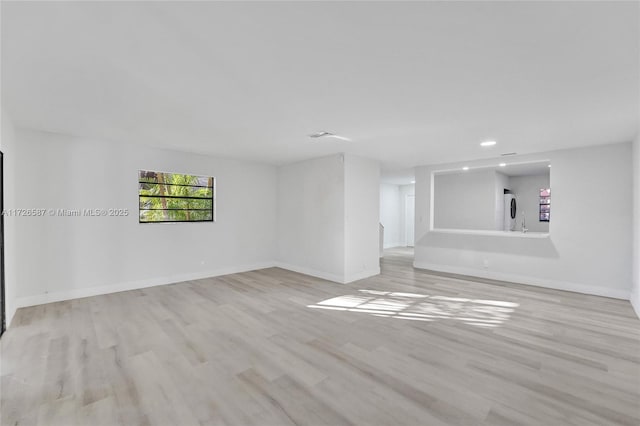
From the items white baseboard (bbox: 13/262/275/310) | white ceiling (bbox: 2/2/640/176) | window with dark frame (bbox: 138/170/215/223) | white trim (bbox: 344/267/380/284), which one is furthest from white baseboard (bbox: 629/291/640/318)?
window with dark frame (bbox: 138/170/215/223)

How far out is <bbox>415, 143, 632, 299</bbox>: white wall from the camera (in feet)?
14.9

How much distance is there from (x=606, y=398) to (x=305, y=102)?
3.46 meters

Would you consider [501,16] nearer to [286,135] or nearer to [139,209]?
[286,135]

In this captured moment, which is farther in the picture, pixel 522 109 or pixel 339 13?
pixel 522 109

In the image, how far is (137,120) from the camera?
3611mm

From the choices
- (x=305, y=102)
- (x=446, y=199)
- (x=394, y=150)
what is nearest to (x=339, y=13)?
(x=305, y=102)

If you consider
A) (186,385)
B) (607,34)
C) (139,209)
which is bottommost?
(186,385)

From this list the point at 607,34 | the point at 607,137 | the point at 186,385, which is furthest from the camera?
the point at 607,137

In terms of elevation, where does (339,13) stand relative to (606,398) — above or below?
above

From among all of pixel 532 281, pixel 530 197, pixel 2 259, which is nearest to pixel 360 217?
pixel 532 281

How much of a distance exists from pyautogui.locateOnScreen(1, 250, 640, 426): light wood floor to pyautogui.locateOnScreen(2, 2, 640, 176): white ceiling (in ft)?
8.03

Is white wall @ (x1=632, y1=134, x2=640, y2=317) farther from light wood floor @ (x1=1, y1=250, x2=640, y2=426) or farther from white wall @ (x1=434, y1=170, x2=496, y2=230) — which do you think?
white wall @ (x1=434, y1=170, x2=496, y2=230)

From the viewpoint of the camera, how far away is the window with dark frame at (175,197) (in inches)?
206

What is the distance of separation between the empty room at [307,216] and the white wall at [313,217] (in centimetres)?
5
